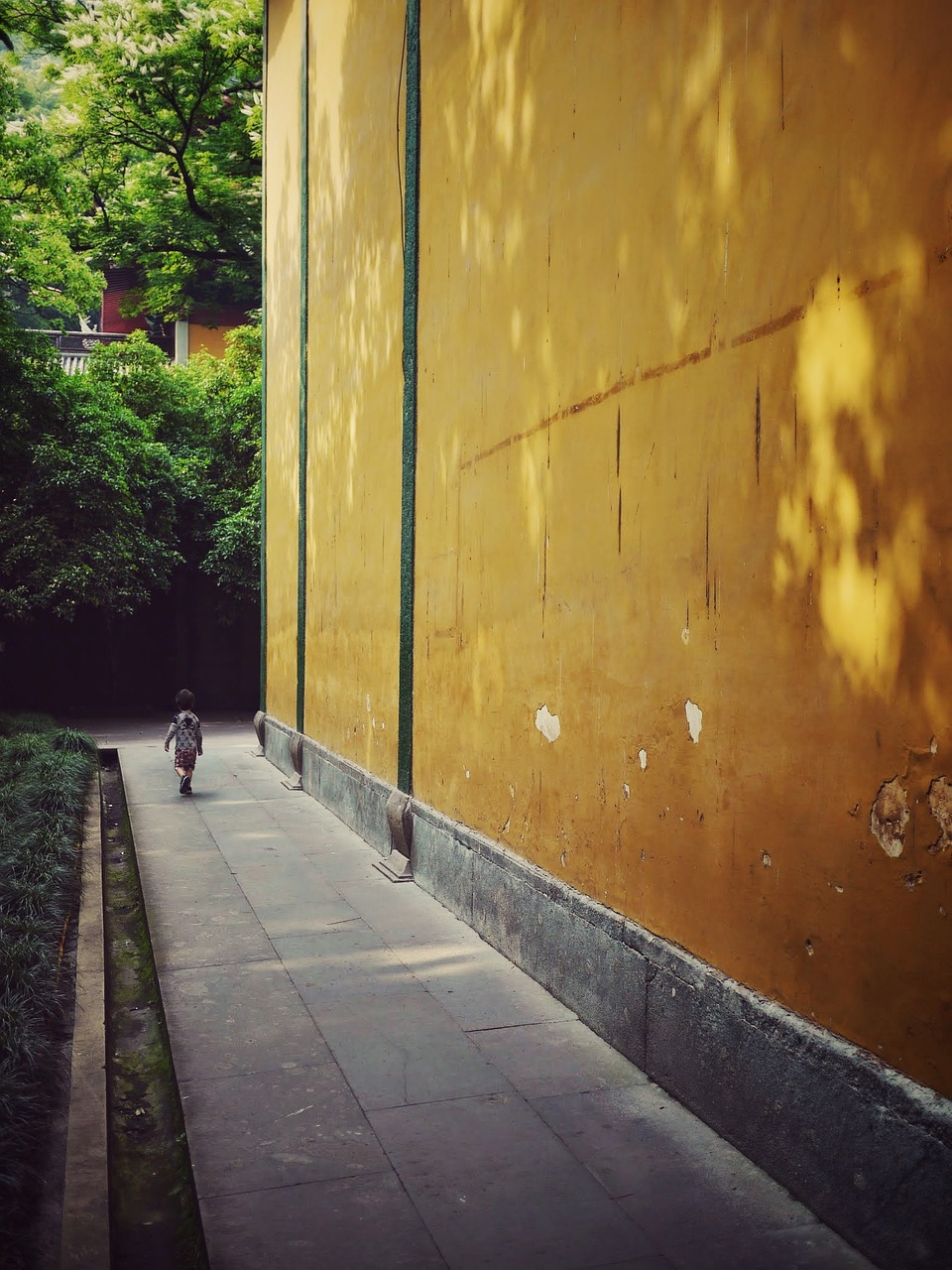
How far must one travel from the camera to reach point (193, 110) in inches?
823

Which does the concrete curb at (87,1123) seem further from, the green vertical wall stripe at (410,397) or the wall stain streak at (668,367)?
the wall stain streak at (668,367)

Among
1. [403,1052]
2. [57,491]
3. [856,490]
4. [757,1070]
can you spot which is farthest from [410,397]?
[57,491]

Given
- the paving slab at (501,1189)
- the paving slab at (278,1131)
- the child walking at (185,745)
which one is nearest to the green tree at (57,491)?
the child walking at (185,745)

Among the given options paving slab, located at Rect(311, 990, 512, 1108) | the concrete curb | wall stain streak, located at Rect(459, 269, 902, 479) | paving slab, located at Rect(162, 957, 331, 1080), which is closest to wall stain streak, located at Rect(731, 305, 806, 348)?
wall stain streak, located at Rect(459, 269, 902, 479)

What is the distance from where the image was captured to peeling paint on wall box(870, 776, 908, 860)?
2820 mm

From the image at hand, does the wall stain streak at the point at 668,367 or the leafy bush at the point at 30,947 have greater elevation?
the wall stain streak at the point at 668,367

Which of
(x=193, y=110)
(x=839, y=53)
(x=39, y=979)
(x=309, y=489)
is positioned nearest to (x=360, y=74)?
(x=309, y=489)

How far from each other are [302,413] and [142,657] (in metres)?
→ 9.82

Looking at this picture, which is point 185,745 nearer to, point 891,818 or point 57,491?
point 57,491

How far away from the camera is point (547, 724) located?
5.20 m

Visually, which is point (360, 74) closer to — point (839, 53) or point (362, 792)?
point (362, 792)

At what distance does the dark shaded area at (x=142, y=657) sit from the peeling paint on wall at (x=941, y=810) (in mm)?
18166

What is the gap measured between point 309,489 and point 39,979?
7420 mm

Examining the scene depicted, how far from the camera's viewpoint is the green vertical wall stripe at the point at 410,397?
24.2ft
